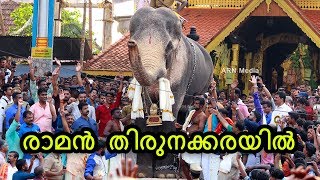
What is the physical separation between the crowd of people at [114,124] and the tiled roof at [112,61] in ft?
18.6

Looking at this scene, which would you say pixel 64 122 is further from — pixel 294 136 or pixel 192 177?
pixel 294 136

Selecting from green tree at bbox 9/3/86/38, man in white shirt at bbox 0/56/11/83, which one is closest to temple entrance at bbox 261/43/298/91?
man in white shirt at bbox 0/56/11/83

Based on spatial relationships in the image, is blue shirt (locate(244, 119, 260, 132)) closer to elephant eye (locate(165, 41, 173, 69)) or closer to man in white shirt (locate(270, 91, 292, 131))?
man in white shirt (locate(270, 91, 292, 131))

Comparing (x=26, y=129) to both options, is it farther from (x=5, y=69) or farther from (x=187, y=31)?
(x=187, y=31)

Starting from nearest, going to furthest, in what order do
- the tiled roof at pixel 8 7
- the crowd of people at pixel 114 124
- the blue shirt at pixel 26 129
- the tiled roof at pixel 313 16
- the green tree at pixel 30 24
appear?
the crowd of people at pixel 114 124 → the blue shirt at pixel 26 129 → the tiled roof at pixel 313 16 → the green tree at pixel 30 24 → the tiled roof at pixel 8 7

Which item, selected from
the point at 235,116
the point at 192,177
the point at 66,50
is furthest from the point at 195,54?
the point at 66,50

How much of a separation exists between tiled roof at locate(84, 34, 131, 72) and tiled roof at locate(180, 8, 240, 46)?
1.65m

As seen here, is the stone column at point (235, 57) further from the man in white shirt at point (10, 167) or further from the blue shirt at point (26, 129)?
the man in white shirt at point (10, 167)

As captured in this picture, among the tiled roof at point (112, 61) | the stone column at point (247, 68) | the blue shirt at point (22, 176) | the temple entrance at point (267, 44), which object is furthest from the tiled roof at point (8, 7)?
the blue shirt at point (22, 176)

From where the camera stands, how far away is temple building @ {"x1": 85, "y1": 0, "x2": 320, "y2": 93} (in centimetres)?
2100

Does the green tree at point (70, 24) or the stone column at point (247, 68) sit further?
the green tree at point (70, 24)

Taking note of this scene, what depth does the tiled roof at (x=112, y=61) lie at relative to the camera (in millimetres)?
22766

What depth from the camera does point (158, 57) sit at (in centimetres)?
1291

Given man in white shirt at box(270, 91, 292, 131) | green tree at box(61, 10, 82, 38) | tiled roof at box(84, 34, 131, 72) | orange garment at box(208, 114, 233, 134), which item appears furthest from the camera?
green tree at box(61, 10, 82, 38)
